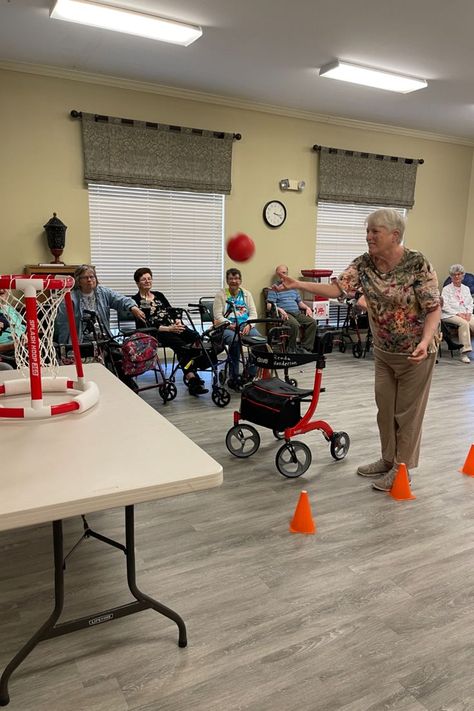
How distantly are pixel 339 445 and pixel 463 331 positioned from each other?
4336mm

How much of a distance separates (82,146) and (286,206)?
2829mm

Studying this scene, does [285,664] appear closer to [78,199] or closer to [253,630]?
[253,630]

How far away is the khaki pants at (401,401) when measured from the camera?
2.90 m

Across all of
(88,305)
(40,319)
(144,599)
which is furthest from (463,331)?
(144,599)

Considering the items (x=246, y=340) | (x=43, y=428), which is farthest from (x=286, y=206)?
(x=43, y=428)

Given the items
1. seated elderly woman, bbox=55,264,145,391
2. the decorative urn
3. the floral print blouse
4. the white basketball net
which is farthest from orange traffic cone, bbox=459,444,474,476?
the decorative urn

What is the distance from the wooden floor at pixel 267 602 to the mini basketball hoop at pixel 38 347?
0.33 m

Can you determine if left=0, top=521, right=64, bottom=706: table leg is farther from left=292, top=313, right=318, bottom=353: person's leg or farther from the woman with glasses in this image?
left=292, top=313, right=318, bottom=353: person's leg

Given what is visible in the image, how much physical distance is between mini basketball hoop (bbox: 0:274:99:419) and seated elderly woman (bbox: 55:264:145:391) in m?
1.67

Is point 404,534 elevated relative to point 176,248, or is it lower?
lower

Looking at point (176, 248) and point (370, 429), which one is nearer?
point (370, 429)

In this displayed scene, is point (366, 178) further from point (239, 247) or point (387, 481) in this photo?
point (387, 481)

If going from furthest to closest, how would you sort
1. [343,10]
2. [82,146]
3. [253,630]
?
[82,146] → [343,10] → [253,630]

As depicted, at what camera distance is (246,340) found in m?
4.98
